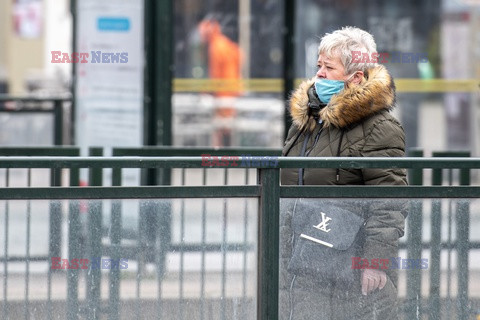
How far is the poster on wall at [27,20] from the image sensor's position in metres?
28.1

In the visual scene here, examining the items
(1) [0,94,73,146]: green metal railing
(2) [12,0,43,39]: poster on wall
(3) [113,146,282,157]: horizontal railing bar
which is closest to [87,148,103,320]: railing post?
(3) [113,146,282,157]: horizontal railing bar

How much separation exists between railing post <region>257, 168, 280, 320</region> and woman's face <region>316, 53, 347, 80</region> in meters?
0.63

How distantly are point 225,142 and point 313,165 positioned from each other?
236 inches

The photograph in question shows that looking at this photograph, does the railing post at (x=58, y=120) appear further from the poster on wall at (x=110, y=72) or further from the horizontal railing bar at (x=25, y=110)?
the poster on wall at (x=110, y=72)

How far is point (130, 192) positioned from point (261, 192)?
0.53 meters

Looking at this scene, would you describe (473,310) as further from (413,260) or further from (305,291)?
(305,291)

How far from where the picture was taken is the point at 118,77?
29.7 ft

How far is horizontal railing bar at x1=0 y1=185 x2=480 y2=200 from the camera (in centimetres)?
420

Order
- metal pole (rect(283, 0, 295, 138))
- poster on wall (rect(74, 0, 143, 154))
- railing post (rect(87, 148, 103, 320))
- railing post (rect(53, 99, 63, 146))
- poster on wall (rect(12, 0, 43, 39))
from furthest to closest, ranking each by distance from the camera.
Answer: poster on wall (rect(12, 0, 43, 39))
metal pole (rect(283, 0, 295, 138))
railing post (rect(53, 99, 63, 146))
poster on wall (rect(74, 0, 143, 154))
railing post (rect(87, 148, 103, 320))

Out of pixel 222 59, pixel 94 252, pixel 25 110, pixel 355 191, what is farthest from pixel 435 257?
pixel 222 59

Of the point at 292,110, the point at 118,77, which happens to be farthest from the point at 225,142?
the point at 292,110

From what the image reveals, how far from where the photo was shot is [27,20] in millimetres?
28266

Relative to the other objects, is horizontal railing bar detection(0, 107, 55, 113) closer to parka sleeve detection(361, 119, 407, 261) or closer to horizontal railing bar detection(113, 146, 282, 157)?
horizontal railing bar detection(113, 146, 282, 157)

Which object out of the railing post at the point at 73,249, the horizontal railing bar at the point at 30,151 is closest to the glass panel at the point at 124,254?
the railing post at the point at 73,249
